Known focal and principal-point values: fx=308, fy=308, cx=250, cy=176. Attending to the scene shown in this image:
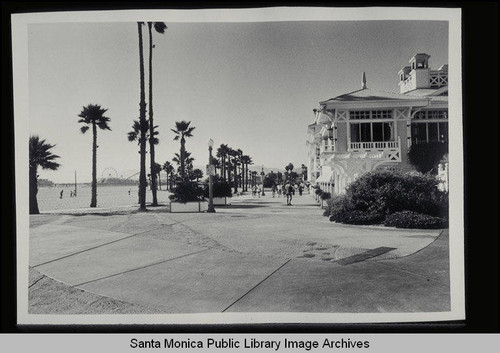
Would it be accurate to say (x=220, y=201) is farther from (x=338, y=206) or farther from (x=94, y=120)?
(x=94, y=120)

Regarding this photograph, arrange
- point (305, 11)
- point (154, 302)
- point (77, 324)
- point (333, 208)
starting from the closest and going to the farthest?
1. point (154, 302)
2. point (77, 324)
3. point (305, 11)
4. point (333, 208)

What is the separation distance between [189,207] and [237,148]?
13.4ft

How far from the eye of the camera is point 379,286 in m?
3.79

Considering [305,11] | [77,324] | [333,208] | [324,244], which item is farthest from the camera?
[333,208]

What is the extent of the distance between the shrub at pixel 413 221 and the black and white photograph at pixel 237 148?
0.10ft

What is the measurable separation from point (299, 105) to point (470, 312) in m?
3.83

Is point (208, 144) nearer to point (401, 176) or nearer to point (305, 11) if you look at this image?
point (305, 11)

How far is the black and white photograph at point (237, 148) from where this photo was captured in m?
3.84

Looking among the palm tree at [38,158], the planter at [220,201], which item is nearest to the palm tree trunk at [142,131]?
the palm tree at [38,158]

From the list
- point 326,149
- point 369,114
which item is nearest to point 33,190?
A: point 326,149

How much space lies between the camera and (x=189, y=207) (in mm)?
8844

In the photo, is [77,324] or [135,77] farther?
[135,77]

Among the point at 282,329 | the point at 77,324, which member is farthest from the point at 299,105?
the point at 77,324

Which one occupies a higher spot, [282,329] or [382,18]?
[382,18]
